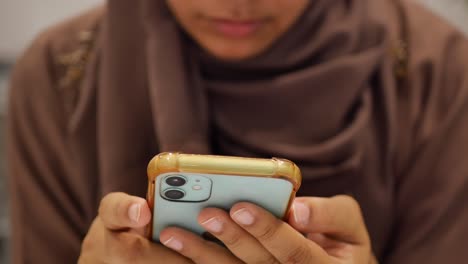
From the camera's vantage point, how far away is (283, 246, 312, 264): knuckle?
1.25ft

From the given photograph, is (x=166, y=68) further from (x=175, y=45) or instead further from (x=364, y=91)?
(x=364, y=91)

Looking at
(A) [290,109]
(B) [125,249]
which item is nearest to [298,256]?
(B) [125,249]

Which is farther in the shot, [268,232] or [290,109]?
[290,109]

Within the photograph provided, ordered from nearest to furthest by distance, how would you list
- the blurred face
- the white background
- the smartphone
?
the smartphone < the blurred face < the white background

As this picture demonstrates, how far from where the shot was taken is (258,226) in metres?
0.36

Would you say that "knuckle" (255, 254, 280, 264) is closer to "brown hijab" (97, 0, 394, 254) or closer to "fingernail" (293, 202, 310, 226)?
"fingernail" (293, 202, 310, 226)

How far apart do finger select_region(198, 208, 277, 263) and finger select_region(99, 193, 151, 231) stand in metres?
0.04

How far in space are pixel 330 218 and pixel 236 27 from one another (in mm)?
238

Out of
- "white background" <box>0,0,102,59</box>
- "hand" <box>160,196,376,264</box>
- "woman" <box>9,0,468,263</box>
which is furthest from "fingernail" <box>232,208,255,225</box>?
"white background" <box>0,0,102,59</box>

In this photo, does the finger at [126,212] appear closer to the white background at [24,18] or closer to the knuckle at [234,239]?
the knuckle at [234,239]

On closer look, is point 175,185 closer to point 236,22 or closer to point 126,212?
point 126,212

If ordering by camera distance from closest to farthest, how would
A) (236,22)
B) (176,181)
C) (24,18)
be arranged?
(176,181) → (236,22) → (24,18)

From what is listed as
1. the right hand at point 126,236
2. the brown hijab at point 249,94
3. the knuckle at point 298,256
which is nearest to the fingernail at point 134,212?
the right hand at point 126,236

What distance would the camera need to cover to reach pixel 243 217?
0.36 metres
